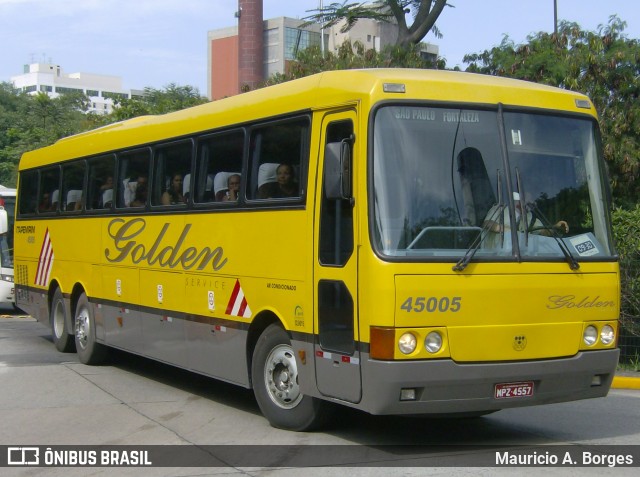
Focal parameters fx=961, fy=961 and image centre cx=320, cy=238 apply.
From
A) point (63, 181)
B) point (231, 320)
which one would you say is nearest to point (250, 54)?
point (63, 181)

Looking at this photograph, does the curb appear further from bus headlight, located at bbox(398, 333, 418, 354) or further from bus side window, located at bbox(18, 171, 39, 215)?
bus side window, located at bbox(18, 171, 39, 215)

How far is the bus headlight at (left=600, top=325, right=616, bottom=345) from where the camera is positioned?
27.9ft

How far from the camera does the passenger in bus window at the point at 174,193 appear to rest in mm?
11383

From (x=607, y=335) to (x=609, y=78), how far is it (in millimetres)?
13854

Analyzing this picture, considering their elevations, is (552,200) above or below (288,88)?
below

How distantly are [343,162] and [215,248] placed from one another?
9.25 feet

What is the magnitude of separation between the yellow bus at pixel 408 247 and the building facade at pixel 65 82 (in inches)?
6946

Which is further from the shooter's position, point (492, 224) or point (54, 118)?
point (54, 118)

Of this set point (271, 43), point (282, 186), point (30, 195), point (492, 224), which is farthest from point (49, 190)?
point (271, 43)

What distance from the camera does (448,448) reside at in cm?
850

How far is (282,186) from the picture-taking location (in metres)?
9.23

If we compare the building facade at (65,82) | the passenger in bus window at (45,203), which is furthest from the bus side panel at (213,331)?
the building facade at (65,82)

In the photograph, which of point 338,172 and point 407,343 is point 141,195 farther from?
point 407,343

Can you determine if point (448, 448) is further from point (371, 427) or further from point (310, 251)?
point (310, 251)
